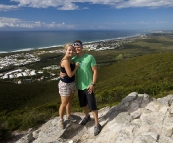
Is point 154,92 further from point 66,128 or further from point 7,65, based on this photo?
point 7,65

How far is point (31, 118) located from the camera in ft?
→ 23.6

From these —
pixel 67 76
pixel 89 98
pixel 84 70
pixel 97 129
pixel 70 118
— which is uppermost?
pixel 84 70

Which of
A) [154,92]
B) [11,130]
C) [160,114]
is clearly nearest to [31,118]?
[11,130]

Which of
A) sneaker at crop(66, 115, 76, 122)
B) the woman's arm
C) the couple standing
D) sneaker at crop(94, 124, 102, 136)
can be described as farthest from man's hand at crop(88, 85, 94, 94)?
sneaker at crop(66, 115, 76, 122)

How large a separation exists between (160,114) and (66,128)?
2.77 m

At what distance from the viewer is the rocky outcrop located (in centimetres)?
421

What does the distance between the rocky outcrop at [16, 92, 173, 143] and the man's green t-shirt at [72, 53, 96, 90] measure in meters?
1.39

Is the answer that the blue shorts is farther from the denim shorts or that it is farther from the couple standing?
the denim shorts

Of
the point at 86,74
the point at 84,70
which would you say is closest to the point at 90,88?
the point at 86,74

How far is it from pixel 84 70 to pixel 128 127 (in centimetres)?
181

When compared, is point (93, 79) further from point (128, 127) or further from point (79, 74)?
point (128, 127)

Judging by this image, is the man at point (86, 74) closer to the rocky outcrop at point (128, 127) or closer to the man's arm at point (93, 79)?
the man's arm at point (93, 79)

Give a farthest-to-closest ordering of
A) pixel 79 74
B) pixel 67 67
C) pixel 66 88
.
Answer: pixel 66 88 → pixel 79 74 → pixel 67 67

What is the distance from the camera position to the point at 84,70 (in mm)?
5004
